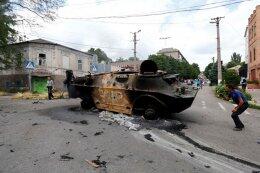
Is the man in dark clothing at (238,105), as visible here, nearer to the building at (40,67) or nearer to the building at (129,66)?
the building at (129,66)

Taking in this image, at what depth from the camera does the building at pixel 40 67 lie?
3988 centimetres

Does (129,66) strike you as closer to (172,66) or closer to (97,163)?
(97,163)

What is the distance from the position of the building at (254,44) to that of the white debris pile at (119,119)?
3080 cm

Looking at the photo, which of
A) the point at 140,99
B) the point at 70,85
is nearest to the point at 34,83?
the point at 70,85

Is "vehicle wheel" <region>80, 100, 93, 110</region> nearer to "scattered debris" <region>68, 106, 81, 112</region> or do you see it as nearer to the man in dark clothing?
"scattered debris" <region>68, 106, 81, 112</region>

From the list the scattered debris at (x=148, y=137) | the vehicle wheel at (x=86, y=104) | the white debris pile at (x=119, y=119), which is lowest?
the scattered debris at (x=148, y=137)

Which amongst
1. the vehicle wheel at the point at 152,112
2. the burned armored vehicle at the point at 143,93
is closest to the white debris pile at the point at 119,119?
the burned armored vehicle at the point at 143,93

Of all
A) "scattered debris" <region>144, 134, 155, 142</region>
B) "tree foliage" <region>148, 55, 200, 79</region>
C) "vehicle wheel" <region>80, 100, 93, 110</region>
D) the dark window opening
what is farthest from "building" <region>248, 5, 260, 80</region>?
"scattered debris" <region>144, 134, 155, 142</region>

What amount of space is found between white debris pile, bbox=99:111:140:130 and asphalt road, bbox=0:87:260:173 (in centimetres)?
23

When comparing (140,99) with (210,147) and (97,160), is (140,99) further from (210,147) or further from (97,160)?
(97,160)

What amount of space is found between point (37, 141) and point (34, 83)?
3099cm

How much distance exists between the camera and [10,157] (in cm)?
881

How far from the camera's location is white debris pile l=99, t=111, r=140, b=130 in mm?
12256

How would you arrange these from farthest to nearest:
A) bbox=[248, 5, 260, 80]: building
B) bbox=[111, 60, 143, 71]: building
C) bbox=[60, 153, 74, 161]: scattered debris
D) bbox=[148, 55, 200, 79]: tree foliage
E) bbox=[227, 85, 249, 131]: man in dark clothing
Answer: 1. bbox=[148, 55, 200, 79]: tree foliage
2. bbox=[248, 5, 260, 80]: building
3. bbox=[111, 60, 143, 71]: building
4. bbox=[227, 85, 249, 131]: man in dark clothing
5. bbox=[60, 153, 74, 161]: scattered debris
